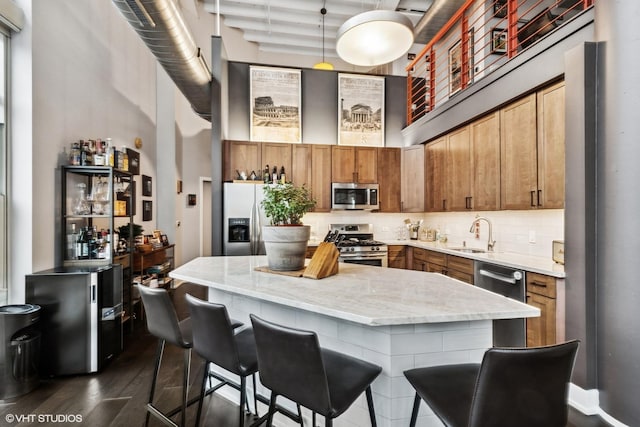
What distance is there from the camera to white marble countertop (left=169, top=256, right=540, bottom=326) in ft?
4.27

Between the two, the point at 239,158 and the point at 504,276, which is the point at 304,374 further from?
the point at 239,158

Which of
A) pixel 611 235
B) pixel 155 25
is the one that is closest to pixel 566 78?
pixel 611 235

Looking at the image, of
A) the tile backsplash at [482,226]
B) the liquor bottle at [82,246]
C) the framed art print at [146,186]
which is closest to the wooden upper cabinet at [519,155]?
the tile backsplash at [482,226]

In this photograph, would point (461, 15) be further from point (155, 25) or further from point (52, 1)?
point (52, 1)

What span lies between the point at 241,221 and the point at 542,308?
3.42 m

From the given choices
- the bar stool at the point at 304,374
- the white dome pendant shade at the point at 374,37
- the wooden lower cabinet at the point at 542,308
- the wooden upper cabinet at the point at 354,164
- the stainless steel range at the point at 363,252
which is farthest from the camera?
the wooden upper cabinet at the point at 354,164

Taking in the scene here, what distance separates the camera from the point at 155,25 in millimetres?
2828

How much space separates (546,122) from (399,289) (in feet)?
7.07

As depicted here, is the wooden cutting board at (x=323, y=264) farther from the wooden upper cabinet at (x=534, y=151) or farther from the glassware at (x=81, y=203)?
the glassware at (x=81, y=203)

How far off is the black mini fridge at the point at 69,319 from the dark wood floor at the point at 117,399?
0.13m

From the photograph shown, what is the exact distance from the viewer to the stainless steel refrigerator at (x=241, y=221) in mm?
4383

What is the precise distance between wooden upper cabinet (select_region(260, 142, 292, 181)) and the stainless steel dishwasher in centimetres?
306

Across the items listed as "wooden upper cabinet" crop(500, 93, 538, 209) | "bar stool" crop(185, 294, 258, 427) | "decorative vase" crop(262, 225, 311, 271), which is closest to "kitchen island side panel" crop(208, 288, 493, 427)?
"bar stool" crop(185, 294, 258, 427)

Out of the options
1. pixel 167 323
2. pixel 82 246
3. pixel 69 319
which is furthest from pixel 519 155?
pixel 82 246
